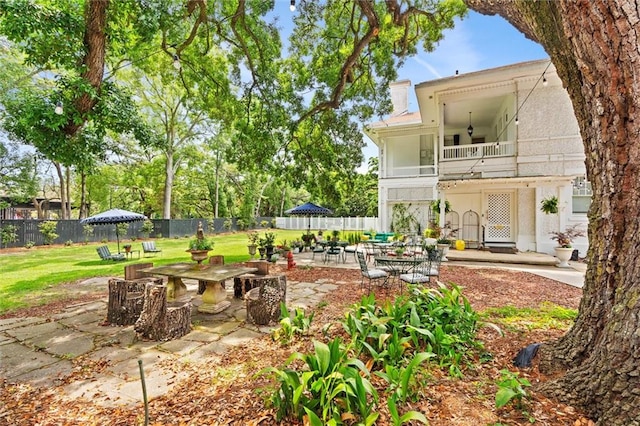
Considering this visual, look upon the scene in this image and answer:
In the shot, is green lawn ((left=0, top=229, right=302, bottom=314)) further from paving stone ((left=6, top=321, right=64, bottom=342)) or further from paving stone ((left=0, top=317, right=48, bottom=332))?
paving stone ((left=6, top=321, right=64, bottom=342))

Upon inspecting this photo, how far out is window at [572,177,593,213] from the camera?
10969 millimetres

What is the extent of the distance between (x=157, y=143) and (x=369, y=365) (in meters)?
7.46

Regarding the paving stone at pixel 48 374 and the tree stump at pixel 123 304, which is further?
the tree stump at pixel 123 304

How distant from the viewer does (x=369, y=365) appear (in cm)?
291

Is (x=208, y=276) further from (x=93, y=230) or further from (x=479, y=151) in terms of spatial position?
(x=93, y=230)

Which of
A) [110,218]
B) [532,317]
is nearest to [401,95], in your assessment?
[110,218]

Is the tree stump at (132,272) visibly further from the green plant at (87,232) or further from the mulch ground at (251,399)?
the green plant at (87,232)

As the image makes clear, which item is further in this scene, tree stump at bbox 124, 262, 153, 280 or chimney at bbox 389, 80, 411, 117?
chimney at bbox 389, 80, 411, 117

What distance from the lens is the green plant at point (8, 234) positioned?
1449cm

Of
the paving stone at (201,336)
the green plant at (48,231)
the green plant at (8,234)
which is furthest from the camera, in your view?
the green plant at (48,231)

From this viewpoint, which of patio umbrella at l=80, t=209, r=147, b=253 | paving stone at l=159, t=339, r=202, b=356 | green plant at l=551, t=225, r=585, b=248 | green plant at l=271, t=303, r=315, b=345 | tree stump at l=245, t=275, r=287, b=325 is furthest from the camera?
patio umbrella at l=80, t=209, r=147, b=253

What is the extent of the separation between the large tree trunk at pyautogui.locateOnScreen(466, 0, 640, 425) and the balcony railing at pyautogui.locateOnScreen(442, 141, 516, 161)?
1074cm

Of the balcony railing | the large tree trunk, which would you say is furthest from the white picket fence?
the large tree trunk

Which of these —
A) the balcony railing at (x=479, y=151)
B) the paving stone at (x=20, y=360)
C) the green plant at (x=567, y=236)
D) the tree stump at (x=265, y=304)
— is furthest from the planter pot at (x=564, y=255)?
the paving stone at (x=20, y=360)
